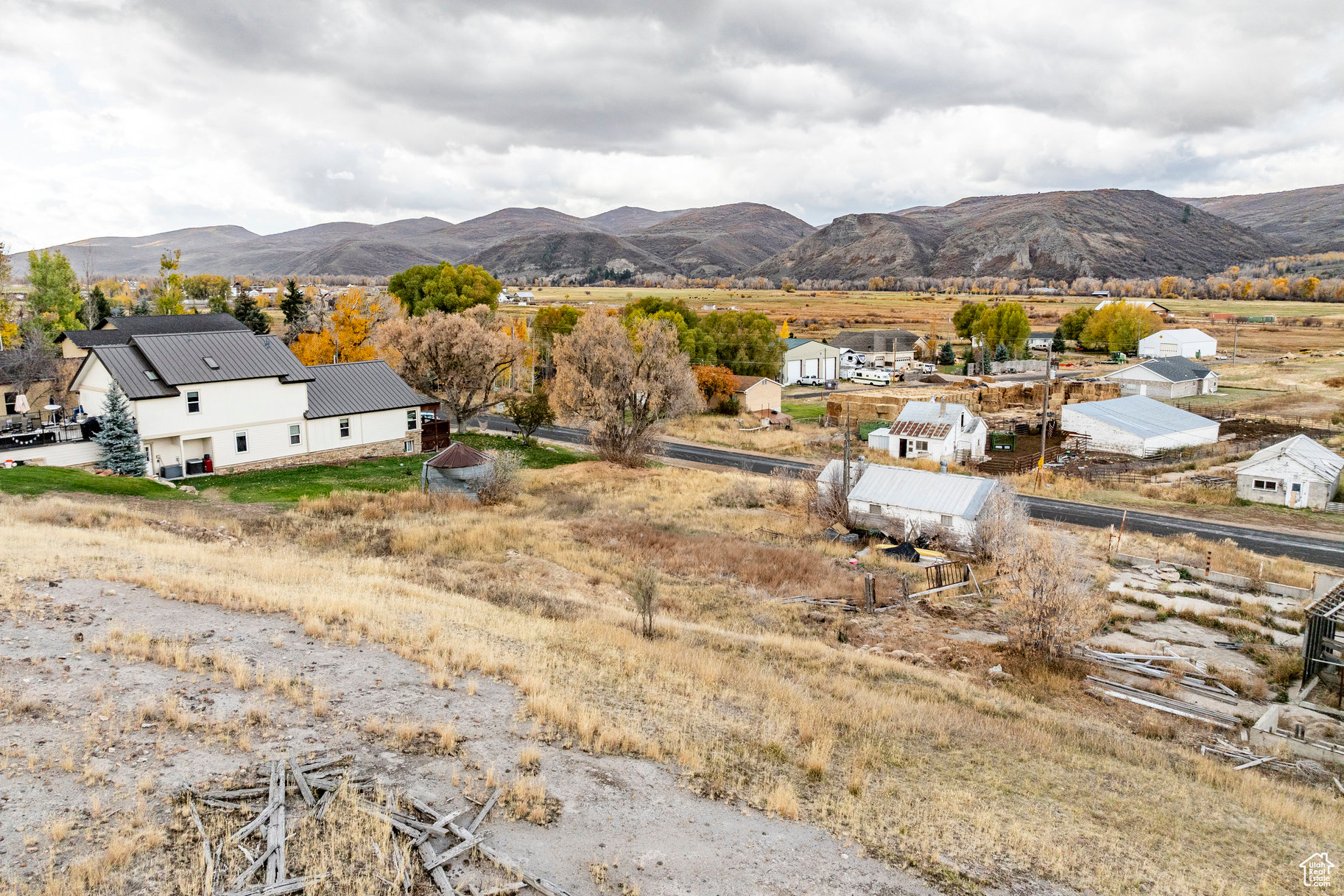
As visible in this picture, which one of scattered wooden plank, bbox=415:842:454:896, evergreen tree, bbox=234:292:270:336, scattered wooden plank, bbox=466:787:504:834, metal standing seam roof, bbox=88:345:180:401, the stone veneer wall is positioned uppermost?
evergreen tree, bbox=234:292:270:336

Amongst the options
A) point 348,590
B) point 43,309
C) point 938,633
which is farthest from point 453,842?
point 43,309

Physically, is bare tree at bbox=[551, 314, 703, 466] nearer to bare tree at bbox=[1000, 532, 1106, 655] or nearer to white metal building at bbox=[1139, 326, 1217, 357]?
bare tree at bbox=[1000, 532, 1106, 655]

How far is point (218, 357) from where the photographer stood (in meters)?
38.4

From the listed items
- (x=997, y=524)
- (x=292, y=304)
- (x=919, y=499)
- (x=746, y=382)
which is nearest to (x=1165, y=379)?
(x=746, y=382)

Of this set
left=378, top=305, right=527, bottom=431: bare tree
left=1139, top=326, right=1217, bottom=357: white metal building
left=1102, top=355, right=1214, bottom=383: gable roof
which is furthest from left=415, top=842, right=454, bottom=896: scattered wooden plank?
left=1139, top=326, right=1217, bottom=357: white metal building

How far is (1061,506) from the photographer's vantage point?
39.3 m

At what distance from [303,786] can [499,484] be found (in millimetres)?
27379

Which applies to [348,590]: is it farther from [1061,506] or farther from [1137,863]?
[1061,506]

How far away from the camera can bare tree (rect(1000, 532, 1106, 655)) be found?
2016cm

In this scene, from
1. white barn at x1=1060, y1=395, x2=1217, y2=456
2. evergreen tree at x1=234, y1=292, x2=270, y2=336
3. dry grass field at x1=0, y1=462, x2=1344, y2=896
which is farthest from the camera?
evergreen tree at x1=234, y1=292, x2=270, y2=336

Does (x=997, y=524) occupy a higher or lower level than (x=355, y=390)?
lower

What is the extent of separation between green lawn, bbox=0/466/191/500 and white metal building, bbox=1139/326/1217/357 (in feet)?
363

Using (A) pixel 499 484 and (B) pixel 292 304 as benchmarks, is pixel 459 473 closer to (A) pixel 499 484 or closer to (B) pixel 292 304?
(A) pixel 499 484

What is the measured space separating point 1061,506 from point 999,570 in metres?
15.5
